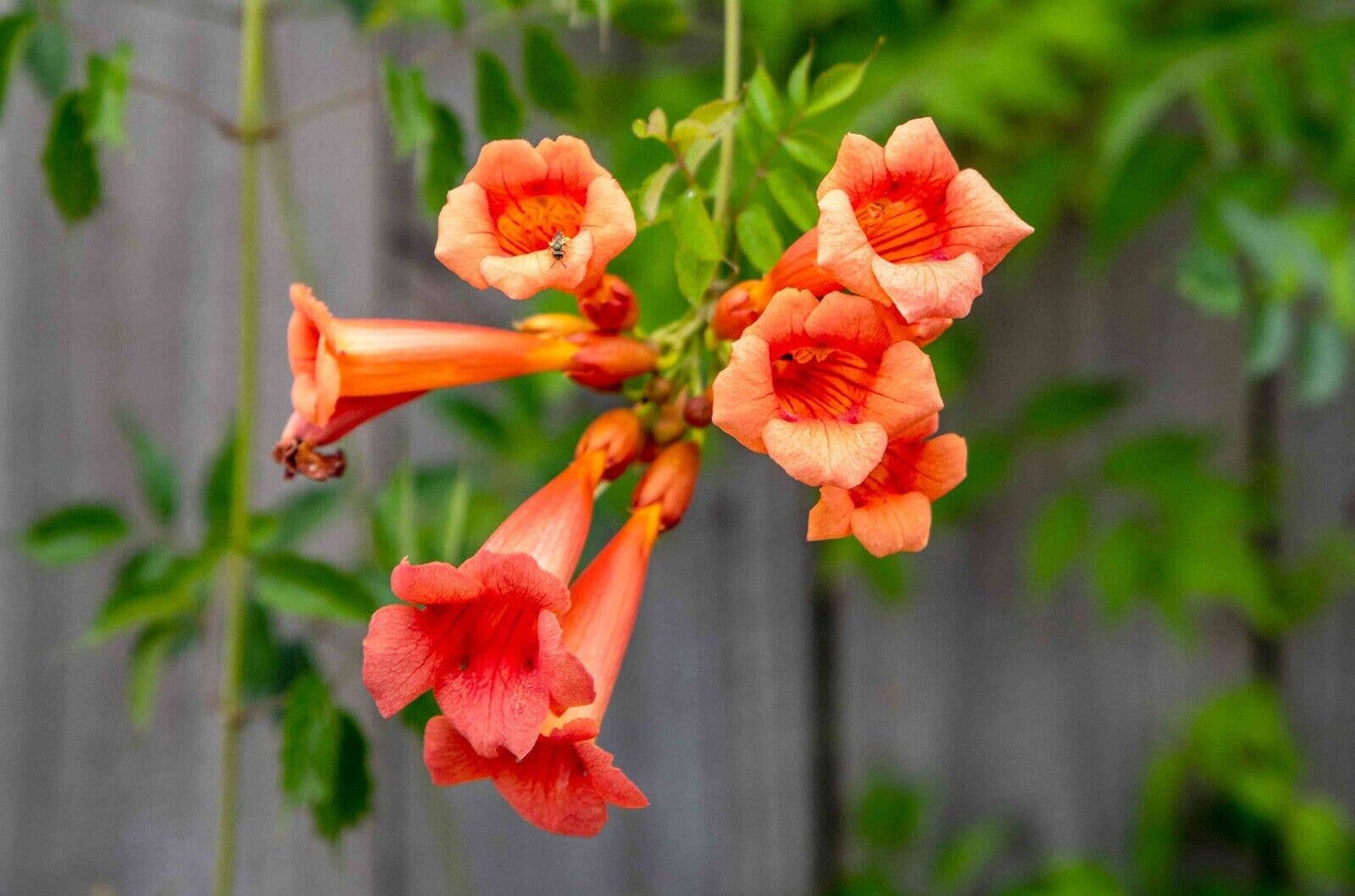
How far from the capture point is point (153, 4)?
1881mm

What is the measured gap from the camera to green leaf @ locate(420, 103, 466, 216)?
48.4 inches

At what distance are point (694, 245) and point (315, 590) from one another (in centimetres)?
66

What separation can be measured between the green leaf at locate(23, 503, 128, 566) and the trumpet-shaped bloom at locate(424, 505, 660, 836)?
2.54 feet

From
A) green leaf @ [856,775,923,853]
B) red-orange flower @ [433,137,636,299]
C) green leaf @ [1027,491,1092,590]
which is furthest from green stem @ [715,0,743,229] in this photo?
green leaf @ [856,775,923,853]

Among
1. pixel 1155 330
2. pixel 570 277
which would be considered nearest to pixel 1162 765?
pixel 1155 330

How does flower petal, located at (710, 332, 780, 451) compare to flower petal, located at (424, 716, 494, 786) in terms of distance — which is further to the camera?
flower petal, located at (424, 716, 494, 786)

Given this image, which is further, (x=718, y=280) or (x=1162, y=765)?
(x=1162, y=765)

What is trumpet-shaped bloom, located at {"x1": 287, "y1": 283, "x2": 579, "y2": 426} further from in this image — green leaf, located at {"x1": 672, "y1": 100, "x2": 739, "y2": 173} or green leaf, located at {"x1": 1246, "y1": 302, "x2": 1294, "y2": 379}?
green leaf, located at {"x1": 1246, "y1": 302, "x2": 1294, "y2": 379}

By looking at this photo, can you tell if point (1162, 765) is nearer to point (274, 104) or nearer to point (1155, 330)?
point (1155, 330)

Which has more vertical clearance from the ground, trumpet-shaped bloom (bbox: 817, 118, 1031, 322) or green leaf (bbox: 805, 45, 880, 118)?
green leaf (bbox: 805, 45, 880, 118)

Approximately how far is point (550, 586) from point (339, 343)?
0.28m

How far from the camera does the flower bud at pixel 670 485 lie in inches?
41.6

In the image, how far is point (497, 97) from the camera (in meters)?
1.19

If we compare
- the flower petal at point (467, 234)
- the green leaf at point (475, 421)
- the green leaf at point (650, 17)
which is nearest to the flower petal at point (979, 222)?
the flower petal at point (467, 234)
